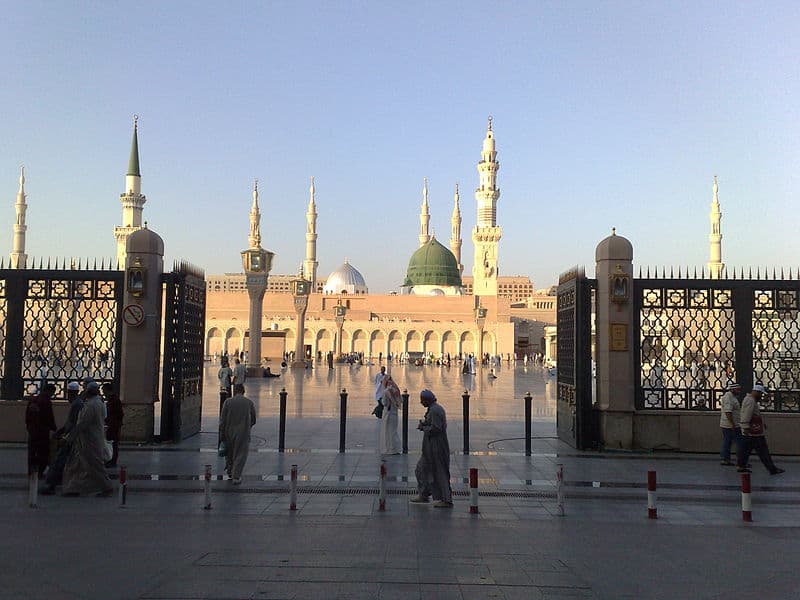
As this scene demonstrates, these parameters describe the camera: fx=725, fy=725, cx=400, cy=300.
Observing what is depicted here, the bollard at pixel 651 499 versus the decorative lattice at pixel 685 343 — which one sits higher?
the decorative lattice at pixel 685 343

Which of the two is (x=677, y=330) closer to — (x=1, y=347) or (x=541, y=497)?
(x=541, y=497)

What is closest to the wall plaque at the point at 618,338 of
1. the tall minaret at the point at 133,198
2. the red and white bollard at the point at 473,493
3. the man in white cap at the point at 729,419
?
the man in white cap at the point at 729,419

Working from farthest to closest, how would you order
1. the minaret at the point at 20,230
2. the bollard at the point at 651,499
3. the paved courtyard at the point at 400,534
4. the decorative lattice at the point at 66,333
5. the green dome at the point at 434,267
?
the green dome at the point at 434,267 → the minaret at the point at 20,230 → the decorative lattice at the point at 66,333 → the bollard at the point at 651,499 → the paved courtyard at the point at 400,534

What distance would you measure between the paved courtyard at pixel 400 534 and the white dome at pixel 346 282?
7837cm

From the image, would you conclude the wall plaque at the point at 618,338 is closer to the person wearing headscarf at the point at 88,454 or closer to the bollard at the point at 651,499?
the bollard at the point at 651,499

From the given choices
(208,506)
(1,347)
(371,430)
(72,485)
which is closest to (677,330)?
(371,430)

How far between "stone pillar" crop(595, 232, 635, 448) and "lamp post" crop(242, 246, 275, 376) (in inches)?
746

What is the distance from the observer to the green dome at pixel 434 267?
82.2 meters

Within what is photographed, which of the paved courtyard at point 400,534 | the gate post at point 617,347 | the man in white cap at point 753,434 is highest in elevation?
the gate post at point 617,347

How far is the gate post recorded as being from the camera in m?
9.42

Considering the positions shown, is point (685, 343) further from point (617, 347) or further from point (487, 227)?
point (487, 227)

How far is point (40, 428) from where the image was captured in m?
6.89

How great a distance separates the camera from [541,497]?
681cm

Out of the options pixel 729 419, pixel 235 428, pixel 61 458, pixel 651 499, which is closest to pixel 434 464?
pixel 651 499
